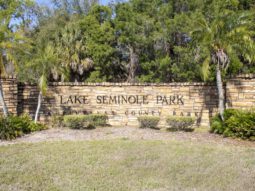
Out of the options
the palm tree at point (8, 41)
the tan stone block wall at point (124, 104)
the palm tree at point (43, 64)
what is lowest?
the tan stone block wall at point (124, 104)

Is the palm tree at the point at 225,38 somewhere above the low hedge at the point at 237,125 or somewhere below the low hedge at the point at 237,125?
above

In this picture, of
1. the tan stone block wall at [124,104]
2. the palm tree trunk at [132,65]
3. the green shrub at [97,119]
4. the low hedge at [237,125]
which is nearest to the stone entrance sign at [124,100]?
the tan stone block wall at [124,104]

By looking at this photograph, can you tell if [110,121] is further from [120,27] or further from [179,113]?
[120,27]

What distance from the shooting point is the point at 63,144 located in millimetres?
8633

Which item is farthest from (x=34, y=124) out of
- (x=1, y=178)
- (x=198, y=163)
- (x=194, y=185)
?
(x=194, y=185)

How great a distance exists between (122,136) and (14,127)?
3604mm

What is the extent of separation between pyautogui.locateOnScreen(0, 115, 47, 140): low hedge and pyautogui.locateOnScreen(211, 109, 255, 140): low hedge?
6725mm

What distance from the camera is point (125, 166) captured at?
21.3 ft

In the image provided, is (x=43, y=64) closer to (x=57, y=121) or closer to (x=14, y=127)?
(x=57, y=121)

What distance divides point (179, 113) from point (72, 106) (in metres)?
4.61

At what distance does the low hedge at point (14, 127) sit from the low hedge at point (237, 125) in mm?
6725

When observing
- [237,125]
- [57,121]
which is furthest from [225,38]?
[57,121]

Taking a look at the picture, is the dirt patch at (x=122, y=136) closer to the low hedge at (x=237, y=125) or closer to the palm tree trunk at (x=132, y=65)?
the low hedge at (x=237, y=125)

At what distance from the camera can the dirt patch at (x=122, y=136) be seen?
9484mm
